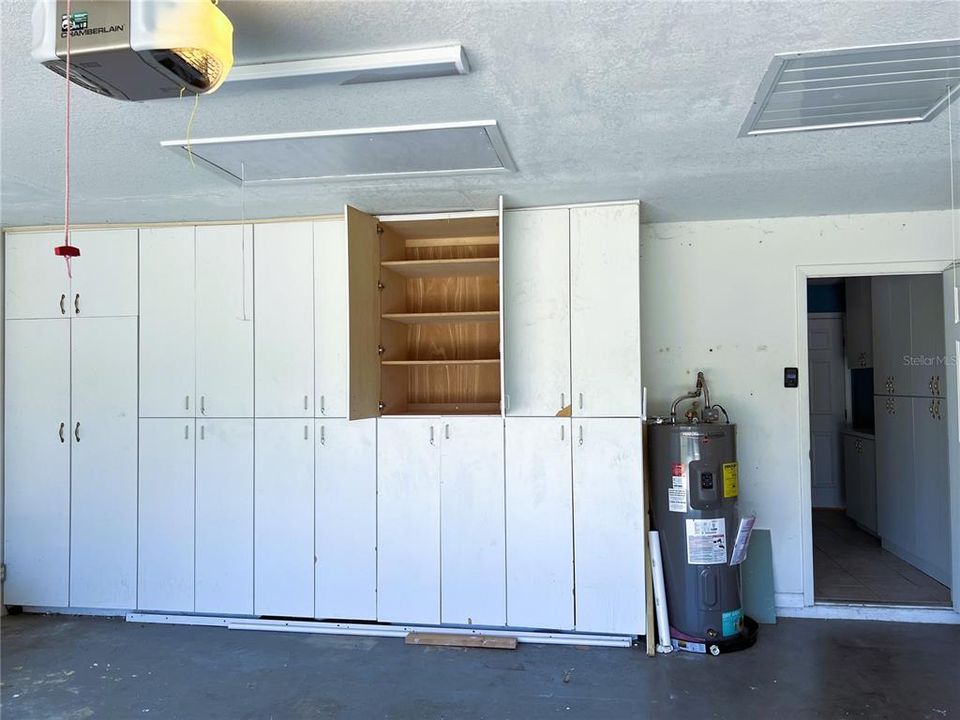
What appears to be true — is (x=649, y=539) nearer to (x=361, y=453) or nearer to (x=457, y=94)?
(x=361, y=453)

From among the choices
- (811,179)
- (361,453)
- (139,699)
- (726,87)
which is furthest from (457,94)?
(139,699)

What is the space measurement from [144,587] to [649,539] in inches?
121

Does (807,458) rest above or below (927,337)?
below

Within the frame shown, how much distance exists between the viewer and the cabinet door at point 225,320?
393 centimetres

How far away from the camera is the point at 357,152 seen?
8.86 ft

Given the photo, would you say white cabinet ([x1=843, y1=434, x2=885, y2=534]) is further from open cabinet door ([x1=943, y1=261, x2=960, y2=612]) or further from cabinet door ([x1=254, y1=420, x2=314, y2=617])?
cabinet door ([x1=254, y1=420, x2=314, y2=617])

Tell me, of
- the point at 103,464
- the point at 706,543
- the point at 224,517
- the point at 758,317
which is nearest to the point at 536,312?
the point at 758,317

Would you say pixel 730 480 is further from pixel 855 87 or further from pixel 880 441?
pixel 880 441

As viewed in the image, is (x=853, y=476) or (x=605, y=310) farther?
(x=853, y=476)

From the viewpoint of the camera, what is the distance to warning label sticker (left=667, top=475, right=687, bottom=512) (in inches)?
136

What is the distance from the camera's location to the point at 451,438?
3695mm

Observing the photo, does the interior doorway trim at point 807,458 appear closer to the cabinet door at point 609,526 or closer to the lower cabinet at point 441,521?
the cabinet door at point 609,526

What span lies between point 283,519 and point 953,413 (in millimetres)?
4146

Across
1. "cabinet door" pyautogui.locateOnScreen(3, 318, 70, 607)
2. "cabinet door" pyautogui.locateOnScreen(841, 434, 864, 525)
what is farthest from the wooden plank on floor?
"cabinet door" pyautogui.locateOnScreen(841, 434, 864, 525)
